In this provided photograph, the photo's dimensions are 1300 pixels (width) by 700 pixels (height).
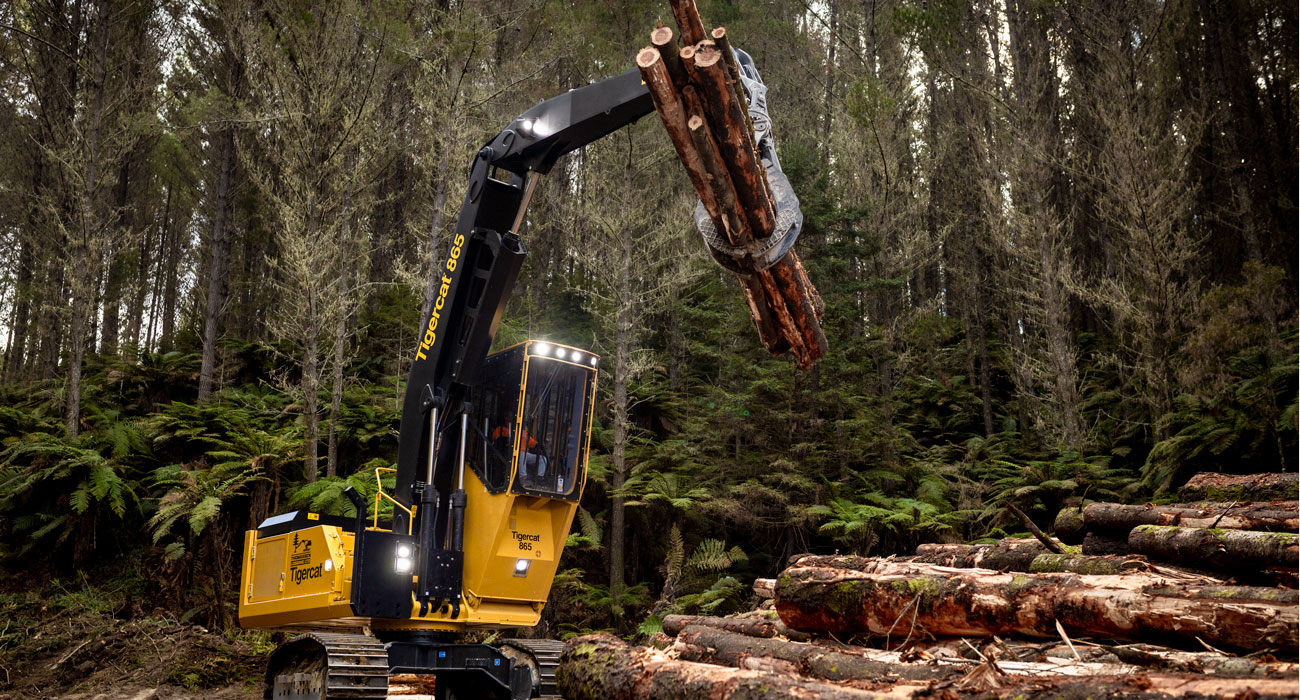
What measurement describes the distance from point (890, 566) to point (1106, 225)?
19.3 metres

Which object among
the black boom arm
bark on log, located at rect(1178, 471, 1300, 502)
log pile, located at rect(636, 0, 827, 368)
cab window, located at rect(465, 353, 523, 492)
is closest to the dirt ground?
the black boom arm

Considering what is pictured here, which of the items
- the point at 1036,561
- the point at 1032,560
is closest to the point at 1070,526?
the point at 1032,560

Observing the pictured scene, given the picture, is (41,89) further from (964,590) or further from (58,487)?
(964,590)

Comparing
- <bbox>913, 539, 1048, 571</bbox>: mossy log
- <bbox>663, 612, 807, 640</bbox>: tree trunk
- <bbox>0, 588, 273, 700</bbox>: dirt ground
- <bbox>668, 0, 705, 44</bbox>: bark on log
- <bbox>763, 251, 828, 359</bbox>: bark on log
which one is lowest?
<bbox>0, 588, 273, 700</bbox>: dirt ground

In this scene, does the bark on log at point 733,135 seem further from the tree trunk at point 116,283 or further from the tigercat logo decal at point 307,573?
the tree trunk at point 116,283

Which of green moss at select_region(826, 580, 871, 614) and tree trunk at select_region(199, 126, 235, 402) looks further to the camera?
tree trunk at select_region(199, 126, 235, 402)

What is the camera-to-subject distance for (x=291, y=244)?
13.2m

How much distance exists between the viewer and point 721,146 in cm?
465

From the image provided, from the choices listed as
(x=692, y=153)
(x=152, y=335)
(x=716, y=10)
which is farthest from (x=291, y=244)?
(x=152, y=335)

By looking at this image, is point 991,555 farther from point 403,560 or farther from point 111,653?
point 111,653

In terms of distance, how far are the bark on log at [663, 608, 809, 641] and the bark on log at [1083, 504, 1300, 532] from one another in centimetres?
233

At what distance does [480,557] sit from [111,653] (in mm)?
6503

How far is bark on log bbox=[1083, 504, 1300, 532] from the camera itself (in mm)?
5199

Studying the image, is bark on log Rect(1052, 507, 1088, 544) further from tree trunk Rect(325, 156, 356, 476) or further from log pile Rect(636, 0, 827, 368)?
tree trunk Rect(325, 156, 356, 476)
